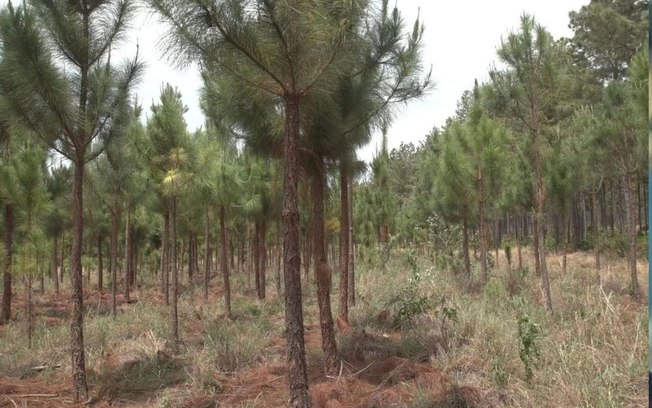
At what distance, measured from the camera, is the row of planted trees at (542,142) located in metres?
12.2

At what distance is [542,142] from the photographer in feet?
42.2

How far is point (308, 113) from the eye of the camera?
8414 mm

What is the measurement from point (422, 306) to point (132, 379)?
17.4ft

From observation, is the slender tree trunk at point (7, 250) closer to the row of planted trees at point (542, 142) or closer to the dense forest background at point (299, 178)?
the dense forest background at point (299, 178)

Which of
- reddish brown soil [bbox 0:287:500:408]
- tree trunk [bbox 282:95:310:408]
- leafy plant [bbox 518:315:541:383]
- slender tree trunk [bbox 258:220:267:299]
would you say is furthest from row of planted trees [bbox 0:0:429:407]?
slender tree trunk [bbox 258:220:267:299]

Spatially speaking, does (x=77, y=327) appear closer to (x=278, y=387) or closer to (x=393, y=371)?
(x=278, y=387)

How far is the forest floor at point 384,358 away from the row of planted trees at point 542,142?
8.23ft

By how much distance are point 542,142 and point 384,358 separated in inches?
275

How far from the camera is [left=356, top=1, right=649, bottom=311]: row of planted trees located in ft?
39.9

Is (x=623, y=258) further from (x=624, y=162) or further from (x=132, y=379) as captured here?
(x=132, y=379)

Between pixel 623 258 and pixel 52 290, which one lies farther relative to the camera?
pixel 52 290

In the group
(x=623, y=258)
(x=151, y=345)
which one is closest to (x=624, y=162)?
(x=623, y=258)

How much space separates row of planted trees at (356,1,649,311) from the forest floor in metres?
2.51

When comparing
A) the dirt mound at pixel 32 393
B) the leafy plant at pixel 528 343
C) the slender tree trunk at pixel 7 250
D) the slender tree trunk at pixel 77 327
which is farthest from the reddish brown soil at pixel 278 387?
the slender tree trunk at pixel 7 250
